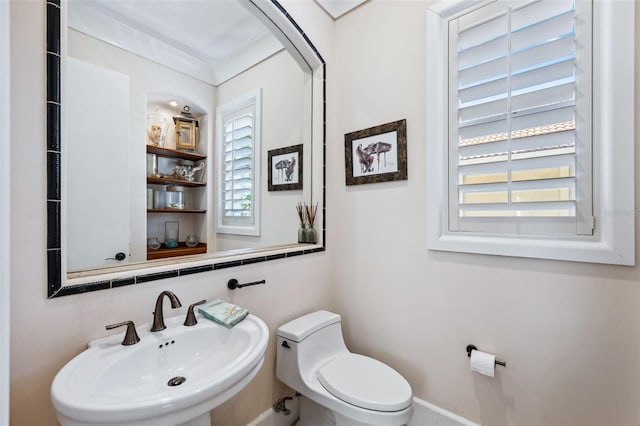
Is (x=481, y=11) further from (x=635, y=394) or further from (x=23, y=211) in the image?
(x=23, y=211)

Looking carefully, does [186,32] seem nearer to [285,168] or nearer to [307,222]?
[285,168]

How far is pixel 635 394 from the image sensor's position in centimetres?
102

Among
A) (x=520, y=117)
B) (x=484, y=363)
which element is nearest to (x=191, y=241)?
(x=484, y=363)

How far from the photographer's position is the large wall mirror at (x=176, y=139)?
3.39 feet

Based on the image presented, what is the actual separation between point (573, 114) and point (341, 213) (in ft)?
4.10

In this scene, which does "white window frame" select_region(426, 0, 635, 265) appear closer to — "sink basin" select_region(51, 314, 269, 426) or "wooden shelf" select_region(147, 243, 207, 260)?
"sink basin" select_region(51, 314, 269, 426)

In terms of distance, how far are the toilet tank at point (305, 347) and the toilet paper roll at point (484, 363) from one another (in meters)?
Result: 0.69

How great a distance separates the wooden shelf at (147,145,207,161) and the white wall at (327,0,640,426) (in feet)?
2.86

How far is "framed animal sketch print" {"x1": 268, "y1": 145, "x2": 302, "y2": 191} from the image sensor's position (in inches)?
76.8

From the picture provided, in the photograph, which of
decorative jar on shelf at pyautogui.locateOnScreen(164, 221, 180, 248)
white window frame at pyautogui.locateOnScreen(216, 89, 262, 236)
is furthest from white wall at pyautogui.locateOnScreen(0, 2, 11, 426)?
white window frame at pyautogui.locateOnScreen(216, 89, 262, 236)

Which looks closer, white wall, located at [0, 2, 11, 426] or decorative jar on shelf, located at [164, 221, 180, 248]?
white wall, located at [0, 2, 11, 426]

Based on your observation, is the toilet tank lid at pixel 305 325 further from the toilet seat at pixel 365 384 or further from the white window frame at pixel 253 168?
the white window frame at pixel 253 168

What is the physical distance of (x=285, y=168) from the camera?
1.98 meters

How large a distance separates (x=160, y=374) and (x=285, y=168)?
141 centimetres
